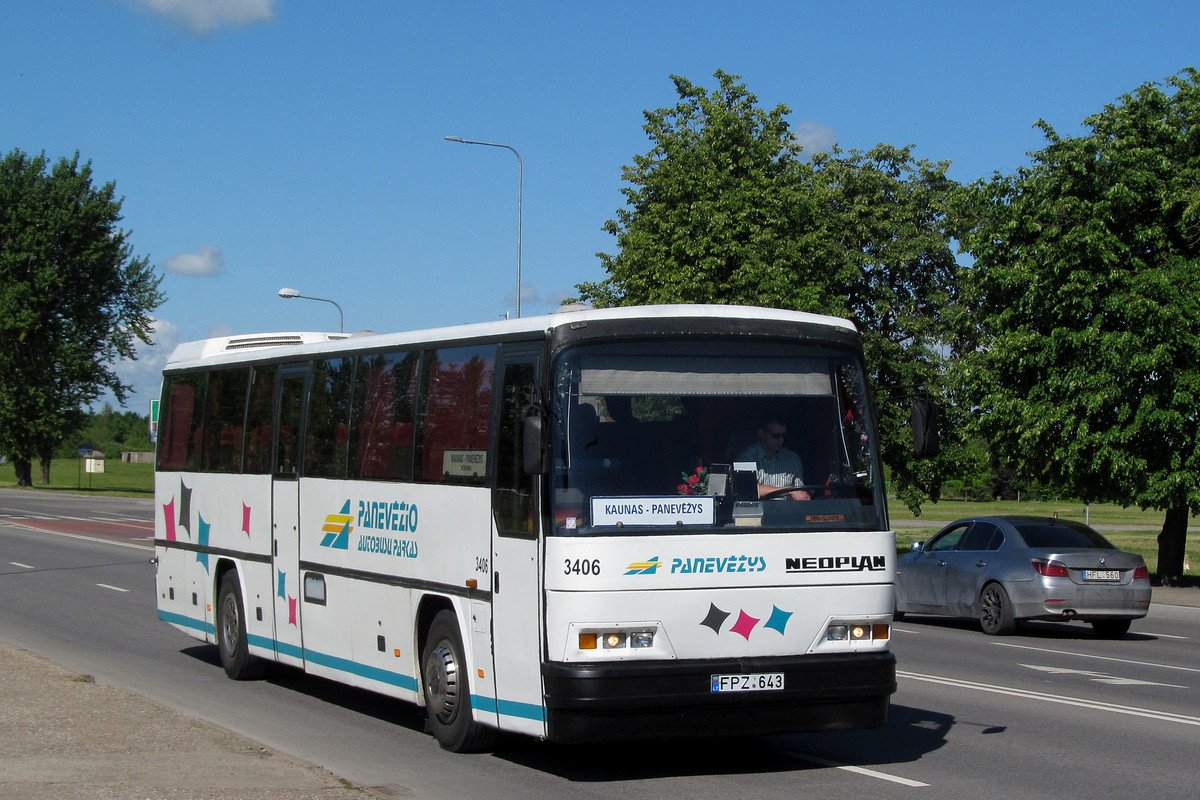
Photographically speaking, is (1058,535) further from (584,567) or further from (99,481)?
(99,481)

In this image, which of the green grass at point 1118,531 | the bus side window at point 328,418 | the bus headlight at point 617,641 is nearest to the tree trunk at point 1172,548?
Result: the green grass at point 1118,531

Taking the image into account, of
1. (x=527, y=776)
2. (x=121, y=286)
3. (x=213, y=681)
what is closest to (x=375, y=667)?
(x=527, y=776)

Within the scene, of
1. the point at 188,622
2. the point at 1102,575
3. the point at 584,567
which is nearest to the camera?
the point at 584,567

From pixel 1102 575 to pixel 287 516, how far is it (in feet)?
35.3

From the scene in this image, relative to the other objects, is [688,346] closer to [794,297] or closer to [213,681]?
[213,681]

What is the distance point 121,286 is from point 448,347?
233ft

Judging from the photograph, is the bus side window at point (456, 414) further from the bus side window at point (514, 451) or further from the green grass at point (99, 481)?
the green grass at point (99, 481)

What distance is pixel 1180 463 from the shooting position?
2495 centimetres

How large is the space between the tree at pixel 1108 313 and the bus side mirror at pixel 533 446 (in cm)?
1930

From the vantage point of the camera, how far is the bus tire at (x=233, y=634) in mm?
12734

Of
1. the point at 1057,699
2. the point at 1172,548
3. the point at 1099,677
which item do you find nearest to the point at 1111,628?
the point at 1099,677

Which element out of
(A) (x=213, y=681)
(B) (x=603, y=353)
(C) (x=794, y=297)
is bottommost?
(A) (x=213, y=681)

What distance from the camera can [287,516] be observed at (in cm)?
1175

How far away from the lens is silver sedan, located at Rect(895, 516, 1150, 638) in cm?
1733
